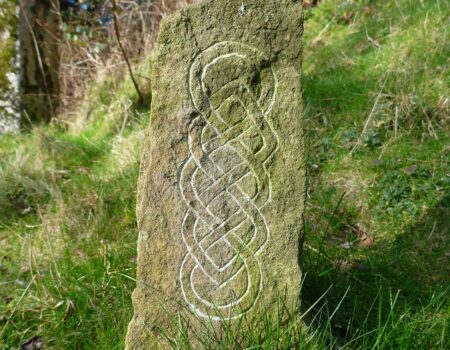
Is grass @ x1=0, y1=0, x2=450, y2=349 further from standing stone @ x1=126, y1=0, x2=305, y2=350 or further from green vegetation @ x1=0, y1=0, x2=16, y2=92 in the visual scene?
green vegetation @ x1=0, y1=0, x2=16, y2=92

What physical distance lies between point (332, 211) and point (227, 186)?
1.18 m

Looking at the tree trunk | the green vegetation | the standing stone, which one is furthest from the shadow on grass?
the green vegetation

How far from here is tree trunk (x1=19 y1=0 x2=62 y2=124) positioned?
16.3 ft

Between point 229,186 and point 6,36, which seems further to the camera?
point 6,36

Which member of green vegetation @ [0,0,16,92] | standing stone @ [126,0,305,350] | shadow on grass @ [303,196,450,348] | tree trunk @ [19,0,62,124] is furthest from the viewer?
tree trunk @ [19,0,62,124]

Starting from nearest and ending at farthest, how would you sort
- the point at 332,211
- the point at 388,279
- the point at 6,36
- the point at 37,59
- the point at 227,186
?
1. the point at 227,186
2. the point at 388,279
3. the point at 332,211
4. the point at 6,36
5. the point at 37,59

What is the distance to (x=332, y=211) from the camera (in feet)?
9.05

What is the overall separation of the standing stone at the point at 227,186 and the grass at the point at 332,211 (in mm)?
122

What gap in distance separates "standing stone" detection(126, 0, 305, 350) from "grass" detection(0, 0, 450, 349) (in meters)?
0.12

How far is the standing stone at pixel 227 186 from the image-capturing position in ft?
5.55

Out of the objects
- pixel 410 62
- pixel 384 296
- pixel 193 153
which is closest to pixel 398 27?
pixel 410 62

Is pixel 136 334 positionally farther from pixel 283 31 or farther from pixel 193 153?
pixel 283 31

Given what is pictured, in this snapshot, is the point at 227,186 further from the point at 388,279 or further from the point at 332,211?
the point at 332,211

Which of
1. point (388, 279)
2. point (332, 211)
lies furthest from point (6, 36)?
point (388, 279)
